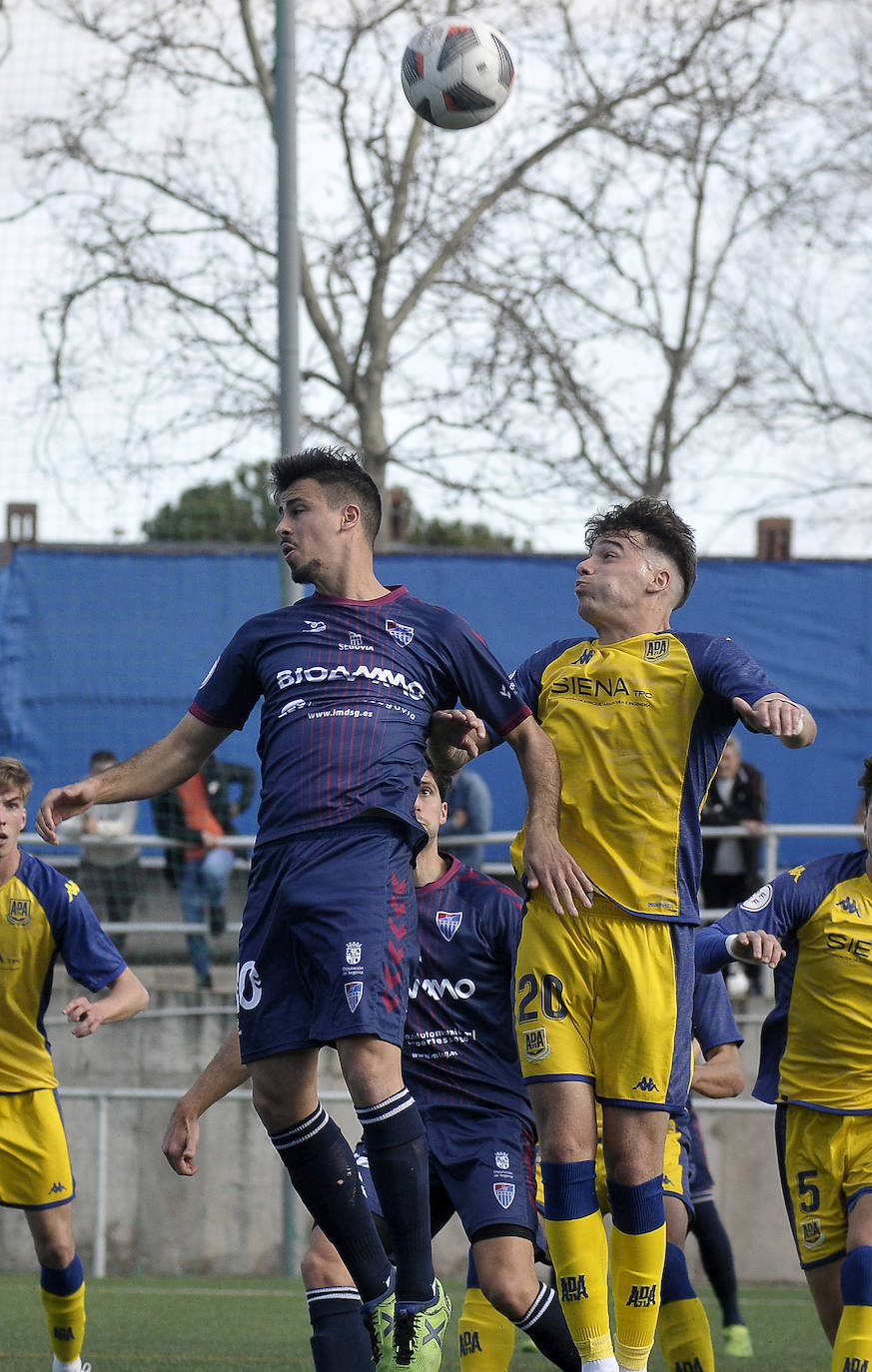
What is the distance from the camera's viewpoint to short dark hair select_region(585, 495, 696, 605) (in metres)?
5.22

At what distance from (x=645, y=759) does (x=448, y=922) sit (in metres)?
1.11

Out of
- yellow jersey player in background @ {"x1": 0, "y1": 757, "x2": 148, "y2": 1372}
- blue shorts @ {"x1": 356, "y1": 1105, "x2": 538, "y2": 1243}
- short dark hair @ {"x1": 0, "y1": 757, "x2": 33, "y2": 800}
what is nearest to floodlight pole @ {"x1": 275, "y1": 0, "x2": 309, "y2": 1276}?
yellow jersey player in background @ {"x1": 0, "y1": 757, "x2": 148, "y2": 1372}

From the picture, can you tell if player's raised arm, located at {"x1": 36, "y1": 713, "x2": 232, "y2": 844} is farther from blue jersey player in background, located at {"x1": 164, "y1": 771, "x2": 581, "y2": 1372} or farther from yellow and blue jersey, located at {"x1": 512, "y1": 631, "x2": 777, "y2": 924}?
yellow and blue jersey, located at {"x1": 512, "y1": 631, "x2": 777, "y2": 924}

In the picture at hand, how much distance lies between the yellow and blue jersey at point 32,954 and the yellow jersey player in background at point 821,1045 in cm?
258

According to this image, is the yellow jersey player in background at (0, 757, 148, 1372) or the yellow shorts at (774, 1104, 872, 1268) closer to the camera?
the yellow shorts at (774, 1104, 872, 1268)

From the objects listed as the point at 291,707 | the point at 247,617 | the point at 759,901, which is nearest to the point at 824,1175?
the point at 759,901

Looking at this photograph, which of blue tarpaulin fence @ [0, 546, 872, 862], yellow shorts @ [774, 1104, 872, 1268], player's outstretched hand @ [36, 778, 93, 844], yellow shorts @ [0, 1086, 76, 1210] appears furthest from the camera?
blue tarpaulin fence @ [0, 546, 872, 862]

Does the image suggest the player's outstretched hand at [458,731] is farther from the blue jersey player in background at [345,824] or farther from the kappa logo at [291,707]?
the kappa logo at [291,707]

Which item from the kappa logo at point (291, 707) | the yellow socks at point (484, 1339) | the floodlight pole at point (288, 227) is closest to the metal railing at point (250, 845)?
the floodlight pole at point (288, 227)

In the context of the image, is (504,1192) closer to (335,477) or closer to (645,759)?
(645,759)

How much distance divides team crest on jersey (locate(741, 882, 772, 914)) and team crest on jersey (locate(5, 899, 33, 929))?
291cm

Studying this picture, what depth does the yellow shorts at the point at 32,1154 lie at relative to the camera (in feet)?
21.0

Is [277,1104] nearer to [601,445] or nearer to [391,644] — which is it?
[391,644]

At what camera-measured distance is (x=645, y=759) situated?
4.88 m
